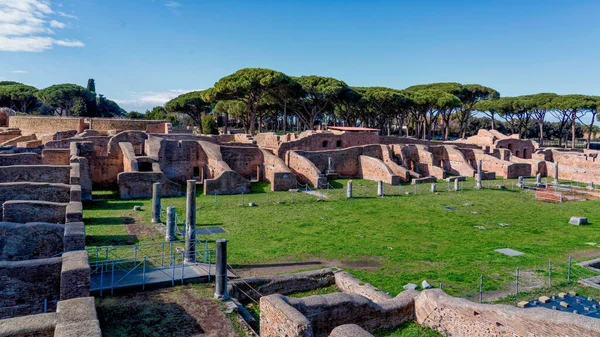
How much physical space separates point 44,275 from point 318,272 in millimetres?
6755

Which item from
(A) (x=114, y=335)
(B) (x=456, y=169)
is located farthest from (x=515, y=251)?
(B) (x=456, y=169)

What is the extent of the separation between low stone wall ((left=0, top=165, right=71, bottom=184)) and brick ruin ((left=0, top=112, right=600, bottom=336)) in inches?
1.8

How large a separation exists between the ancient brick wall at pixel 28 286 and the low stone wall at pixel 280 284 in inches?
154

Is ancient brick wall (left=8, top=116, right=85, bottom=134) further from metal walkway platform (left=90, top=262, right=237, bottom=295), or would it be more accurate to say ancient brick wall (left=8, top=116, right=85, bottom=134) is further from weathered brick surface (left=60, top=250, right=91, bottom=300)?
weathered brick surface (left=60, top=250, right=91, bottom=300)

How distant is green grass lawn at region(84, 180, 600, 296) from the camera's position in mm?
13594

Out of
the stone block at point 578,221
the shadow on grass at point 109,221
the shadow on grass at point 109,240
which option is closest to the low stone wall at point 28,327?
the shadow on grass at point 109,240

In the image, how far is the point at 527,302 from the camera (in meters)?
10.8

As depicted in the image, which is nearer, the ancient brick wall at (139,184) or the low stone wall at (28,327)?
A: the low stone wall at (28,327)

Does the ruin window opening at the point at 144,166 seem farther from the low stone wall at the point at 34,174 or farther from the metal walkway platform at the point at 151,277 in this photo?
the metal walkway platform at the point at 151,277

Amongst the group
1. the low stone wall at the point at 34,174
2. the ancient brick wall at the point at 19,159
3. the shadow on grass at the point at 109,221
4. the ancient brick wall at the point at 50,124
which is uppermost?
the ancient brick wall at the point at 50,124

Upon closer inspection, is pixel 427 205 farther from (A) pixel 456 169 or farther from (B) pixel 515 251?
(A) pixel 456 169

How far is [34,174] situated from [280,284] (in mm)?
14908

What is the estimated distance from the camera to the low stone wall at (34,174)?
20.2m

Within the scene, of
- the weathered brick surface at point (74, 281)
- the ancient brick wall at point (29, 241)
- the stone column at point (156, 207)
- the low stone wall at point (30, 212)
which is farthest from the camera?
the stone column at point (156, 207)
